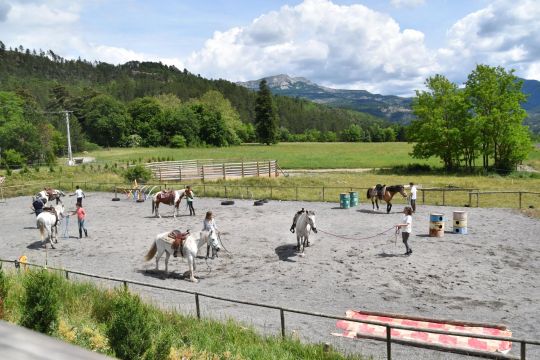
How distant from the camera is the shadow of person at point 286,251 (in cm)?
1676

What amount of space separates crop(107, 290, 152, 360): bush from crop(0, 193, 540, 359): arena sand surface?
13.1 feet

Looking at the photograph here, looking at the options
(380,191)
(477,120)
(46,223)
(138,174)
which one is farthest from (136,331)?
(477,120)

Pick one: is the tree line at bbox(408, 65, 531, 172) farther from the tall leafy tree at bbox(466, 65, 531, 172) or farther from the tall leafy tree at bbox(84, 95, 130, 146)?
the tall leafy tree at bbox(84, 95, 130, 146)

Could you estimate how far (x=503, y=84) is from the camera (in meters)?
49.1

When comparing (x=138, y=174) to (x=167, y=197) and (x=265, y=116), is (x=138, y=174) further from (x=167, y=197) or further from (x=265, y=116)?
(x=265, y=116)

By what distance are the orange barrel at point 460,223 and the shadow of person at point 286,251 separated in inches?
276

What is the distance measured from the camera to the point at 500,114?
4731cm

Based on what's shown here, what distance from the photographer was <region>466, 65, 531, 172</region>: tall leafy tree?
47.6 m

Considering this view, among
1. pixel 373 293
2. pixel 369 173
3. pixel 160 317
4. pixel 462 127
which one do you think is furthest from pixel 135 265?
pixel 462 127

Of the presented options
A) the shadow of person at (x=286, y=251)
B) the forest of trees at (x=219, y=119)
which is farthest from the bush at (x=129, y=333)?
the forest of trees at (x=219, y=119)

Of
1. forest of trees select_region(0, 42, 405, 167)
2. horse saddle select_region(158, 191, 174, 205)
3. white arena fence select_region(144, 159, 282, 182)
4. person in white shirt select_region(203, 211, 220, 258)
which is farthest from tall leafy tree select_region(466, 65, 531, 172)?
forest of trees select_region(0, 42, 405, 167)

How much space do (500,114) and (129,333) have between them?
1922 inches

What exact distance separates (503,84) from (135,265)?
46045mm

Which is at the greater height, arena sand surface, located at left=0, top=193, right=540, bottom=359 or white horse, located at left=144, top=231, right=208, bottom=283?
white horse, located at left=144, top=231, right=208, bottom=283
